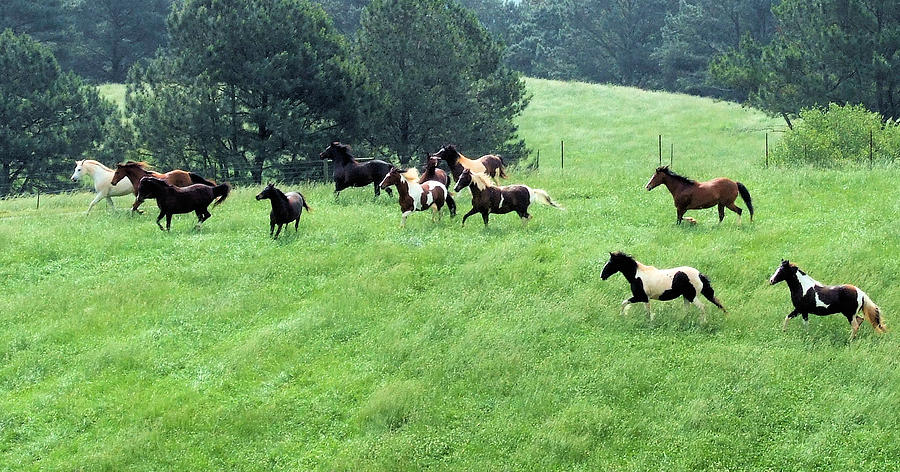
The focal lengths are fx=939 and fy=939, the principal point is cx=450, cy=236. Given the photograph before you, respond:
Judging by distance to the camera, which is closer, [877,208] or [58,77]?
[877,208]

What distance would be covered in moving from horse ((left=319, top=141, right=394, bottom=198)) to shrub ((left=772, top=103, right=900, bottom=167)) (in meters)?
15.5

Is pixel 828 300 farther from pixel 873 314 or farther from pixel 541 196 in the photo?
pixel 541 196

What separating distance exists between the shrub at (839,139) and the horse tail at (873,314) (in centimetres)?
1799

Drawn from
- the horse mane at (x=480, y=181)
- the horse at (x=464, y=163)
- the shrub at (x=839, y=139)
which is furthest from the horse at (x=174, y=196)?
the shrub at (x=839, y=139)

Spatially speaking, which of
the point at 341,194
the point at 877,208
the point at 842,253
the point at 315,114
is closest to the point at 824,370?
the point at 842,253

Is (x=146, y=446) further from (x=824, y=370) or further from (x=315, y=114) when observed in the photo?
(x=315, y=114)

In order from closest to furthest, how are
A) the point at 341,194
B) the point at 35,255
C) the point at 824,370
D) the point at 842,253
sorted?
the point at 824,370 → the point at 842,253 → the point at 35,255 → the point at 341,194

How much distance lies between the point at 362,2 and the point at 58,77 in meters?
41.9

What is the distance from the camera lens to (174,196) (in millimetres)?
24719

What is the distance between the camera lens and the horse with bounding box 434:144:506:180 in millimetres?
27469

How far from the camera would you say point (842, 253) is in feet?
66.6

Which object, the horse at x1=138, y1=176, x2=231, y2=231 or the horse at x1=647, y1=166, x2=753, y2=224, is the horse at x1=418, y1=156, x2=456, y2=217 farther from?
the horse at x1=138, y1=176, x2=231, y2=231

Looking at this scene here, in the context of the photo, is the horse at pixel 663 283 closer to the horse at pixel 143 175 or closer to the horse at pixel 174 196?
the horse at pixel 174 196

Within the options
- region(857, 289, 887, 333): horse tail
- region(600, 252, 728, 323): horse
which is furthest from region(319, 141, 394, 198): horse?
region(857, 289, 887, 333): horse tail
